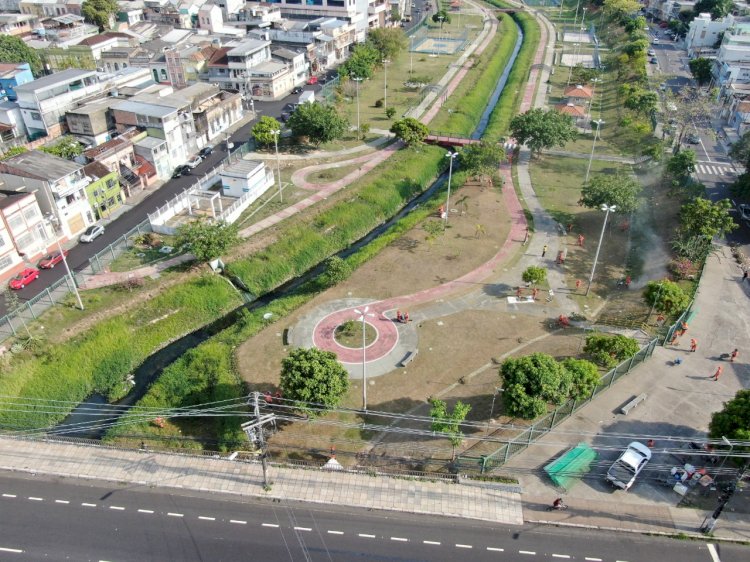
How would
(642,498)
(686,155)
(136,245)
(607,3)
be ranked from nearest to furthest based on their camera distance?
(642,498) < (136,245) < (686,155) < (607,3)

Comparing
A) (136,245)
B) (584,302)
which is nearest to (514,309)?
(584,302)

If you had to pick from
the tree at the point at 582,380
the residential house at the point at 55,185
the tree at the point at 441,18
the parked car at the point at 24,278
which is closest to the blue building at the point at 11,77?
the residential house at the point at 55,185

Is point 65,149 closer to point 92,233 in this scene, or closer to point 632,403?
point 92,233

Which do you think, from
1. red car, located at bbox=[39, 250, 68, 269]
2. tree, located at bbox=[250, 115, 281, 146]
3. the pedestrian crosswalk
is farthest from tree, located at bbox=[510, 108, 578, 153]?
red car, located at bbox=[39, 250, 68, 269]

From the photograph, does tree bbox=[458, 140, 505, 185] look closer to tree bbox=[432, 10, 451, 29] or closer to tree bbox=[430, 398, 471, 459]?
tree bbox=[430, 398, 471, 459]

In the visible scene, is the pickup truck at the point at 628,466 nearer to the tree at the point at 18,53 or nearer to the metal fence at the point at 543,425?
the metal fence at the point at 543,425

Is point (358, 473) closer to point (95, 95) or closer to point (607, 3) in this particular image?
point (95, 95)
